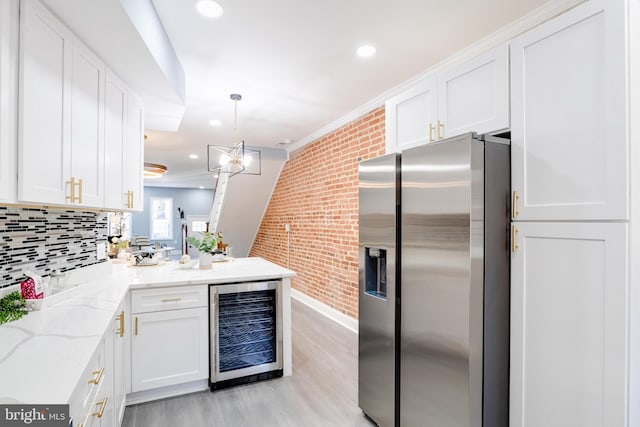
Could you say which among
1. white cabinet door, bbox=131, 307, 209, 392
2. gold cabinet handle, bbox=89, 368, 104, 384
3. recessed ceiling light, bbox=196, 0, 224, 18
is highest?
recessed ceiling light, bbox=196, 0, 224, 18

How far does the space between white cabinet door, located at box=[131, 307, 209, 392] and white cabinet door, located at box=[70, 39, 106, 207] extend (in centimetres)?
99

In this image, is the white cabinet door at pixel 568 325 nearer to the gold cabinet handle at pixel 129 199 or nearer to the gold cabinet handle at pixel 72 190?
the gold cabinet handle at pixel 72 190

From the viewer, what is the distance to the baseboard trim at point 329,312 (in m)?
4.00

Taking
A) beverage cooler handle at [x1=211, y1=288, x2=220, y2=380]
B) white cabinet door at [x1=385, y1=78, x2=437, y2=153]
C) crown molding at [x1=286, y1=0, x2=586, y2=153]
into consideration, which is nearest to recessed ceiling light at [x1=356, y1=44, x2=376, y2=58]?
white cabinet door at [x1=385, y1=78, x2=437, y2=153]

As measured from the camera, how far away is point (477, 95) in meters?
1.80

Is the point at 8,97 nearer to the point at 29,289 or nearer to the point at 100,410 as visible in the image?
the point at 29,289

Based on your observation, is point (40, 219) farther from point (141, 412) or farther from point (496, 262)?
point (496, 262)

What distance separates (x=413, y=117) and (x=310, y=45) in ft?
3.21

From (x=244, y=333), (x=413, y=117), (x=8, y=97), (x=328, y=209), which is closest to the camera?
(x=8, y=97)

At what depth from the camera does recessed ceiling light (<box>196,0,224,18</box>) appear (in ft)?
6.56

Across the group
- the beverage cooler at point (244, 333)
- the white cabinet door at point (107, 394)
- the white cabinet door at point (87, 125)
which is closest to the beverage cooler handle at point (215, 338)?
the beverage cooler at point (244, 333)

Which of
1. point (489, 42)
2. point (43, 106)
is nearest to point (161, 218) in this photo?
point (43, 106)

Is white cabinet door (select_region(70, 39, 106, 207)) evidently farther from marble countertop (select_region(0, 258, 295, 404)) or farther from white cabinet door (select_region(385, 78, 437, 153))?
white cabinet door (select_region(385, 78, 437, 153))

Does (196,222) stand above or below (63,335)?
above
